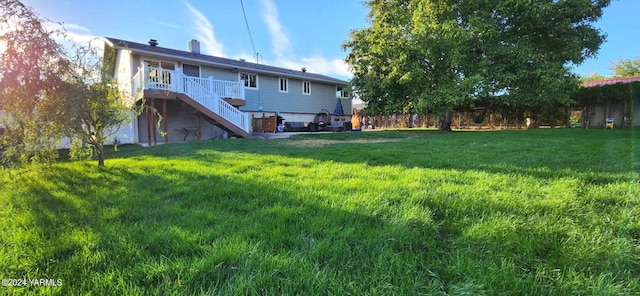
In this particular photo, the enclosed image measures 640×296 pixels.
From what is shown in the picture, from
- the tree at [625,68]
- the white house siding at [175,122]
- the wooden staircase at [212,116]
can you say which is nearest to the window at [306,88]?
the white house siding at [175,122]

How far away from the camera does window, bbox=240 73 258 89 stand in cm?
1493

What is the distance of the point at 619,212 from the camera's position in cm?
212

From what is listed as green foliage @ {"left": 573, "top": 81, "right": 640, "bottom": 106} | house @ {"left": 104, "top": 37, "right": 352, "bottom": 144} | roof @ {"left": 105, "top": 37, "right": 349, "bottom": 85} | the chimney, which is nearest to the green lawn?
house @ {"left": 104, "top": 37, "right": 352, "bottom": 144}

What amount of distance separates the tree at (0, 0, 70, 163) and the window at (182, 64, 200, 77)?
9421 mm

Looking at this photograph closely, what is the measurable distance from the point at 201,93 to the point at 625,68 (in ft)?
133

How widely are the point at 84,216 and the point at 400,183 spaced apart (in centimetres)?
279

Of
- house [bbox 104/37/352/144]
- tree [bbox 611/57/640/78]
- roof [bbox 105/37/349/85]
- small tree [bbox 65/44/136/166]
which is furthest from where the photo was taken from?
tree [bbox 611/57/640/78]

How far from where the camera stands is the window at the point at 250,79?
49.0ft

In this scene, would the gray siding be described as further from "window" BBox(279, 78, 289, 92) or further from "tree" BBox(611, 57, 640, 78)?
"tree" BBox(611, 57, 640, 78)

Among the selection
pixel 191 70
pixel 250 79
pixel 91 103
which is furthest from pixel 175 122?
pixel 91 103

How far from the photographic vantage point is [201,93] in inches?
420

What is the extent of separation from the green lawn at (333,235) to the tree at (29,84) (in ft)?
2.53

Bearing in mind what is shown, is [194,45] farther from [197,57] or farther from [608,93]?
[608,93]

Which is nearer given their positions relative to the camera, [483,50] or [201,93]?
[201,93]
